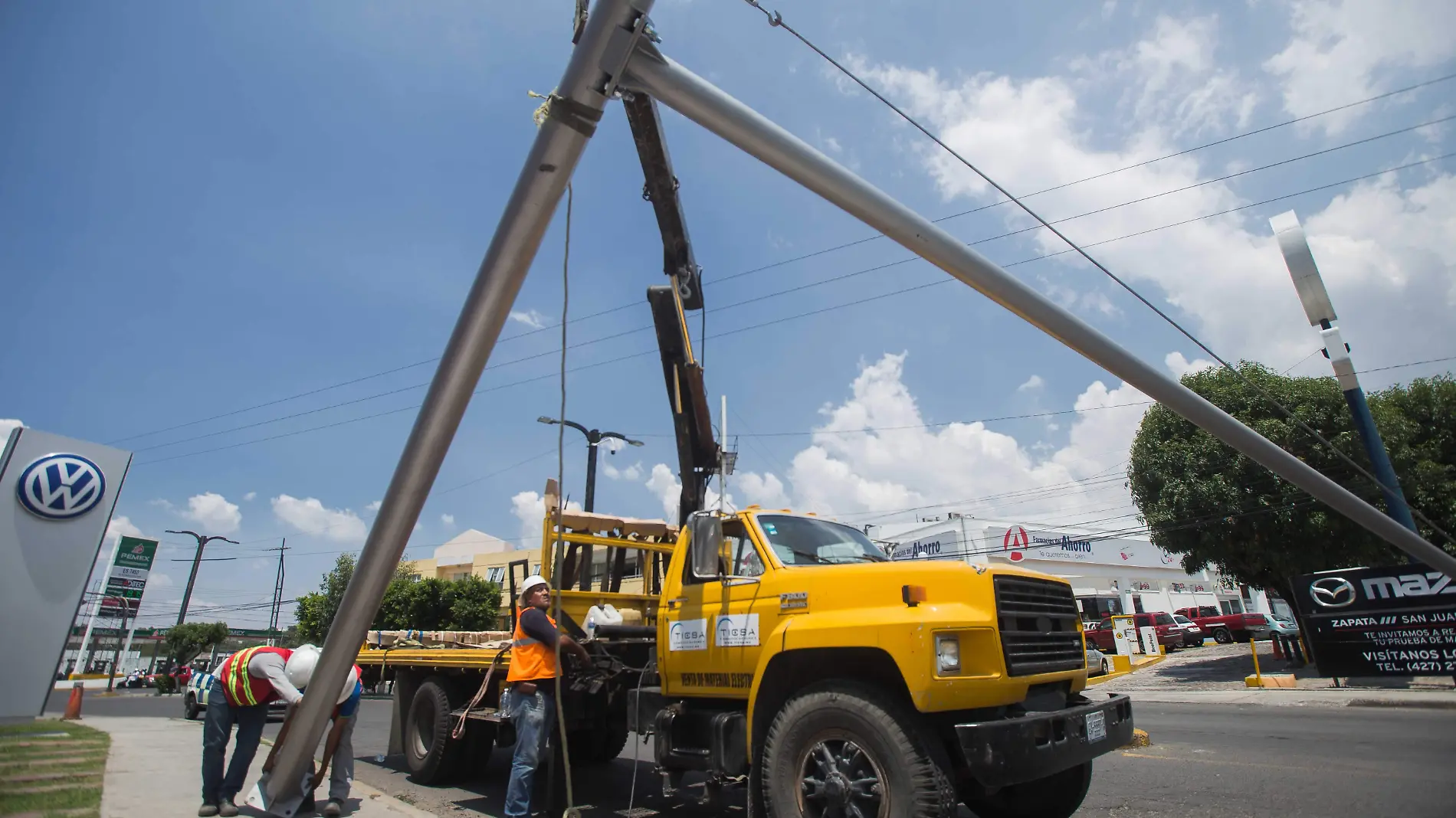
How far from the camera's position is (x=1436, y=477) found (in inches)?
748

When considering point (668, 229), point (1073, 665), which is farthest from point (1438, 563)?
point (668, 229)

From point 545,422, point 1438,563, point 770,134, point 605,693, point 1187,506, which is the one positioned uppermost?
point 545,422

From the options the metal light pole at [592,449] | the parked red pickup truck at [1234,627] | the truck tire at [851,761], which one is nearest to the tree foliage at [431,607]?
the metal light pole at [592,449]

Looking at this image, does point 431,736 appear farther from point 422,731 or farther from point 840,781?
point 840,781

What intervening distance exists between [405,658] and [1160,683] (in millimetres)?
19032

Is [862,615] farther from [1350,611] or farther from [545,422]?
[545,422]

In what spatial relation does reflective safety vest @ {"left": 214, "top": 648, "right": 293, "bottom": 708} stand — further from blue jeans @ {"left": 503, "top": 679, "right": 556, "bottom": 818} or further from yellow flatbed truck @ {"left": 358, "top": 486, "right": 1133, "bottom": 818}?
yellow flatbed truck @ {"left": 358, "top": 486, "right": 1133, "bottom": 818}

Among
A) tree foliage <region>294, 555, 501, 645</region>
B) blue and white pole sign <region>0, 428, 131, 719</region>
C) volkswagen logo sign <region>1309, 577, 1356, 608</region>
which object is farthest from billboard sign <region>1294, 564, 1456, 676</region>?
tree foliage <region>294, 555, 501, 645</region>

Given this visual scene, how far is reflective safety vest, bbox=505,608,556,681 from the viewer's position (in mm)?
5660

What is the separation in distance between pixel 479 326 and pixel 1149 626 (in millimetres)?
33181

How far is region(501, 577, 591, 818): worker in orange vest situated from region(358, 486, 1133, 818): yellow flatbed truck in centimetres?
49

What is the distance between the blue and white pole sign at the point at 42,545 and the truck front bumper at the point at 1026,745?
51.3 feet

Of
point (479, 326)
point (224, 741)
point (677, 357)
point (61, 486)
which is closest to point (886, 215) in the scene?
point (479, 326)

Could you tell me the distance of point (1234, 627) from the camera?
111ft
